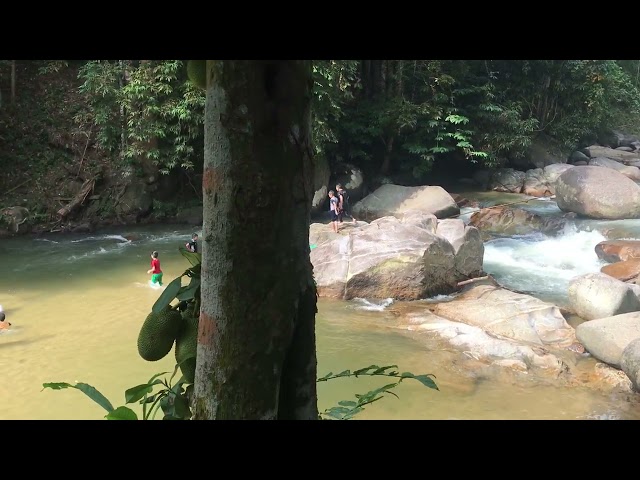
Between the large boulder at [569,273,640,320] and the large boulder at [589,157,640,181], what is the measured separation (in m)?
10.1

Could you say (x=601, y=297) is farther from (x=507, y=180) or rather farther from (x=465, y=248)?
(x=507, y=180)

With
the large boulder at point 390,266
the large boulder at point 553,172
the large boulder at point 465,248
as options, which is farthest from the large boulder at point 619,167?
the large boulder at point 390,266

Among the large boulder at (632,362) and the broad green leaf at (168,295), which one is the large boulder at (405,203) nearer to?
the large boulder at (632,362)

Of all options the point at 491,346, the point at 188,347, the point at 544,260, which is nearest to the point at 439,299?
the point at 491,346

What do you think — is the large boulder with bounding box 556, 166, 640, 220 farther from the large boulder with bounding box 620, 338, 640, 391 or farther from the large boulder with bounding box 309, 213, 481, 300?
the large boulder with bounding box 620, 338, 640, 391

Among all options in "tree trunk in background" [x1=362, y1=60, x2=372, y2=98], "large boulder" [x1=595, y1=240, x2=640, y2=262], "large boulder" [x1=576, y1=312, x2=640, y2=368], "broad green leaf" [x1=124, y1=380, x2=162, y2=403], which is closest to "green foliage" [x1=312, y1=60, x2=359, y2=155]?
"tree trunk in background" [x1=362, y1=60, x2=372, y2=98]

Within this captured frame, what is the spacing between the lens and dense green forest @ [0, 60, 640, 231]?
1405cm

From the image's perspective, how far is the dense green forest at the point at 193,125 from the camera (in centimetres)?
1405

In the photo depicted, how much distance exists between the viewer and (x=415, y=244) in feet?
29.6

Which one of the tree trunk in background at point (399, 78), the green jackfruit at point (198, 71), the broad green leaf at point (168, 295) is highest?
the tree trunk in background at point (399, 78)

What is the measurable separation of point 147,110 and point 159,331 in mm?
13230

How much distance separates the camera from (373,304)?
8.74m

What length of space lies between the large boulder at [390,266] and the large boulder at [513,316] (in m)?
0.58

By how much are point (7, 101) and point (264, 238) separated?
55.3 ft
